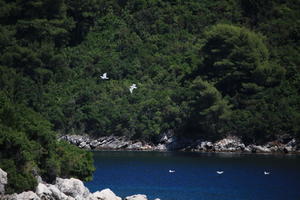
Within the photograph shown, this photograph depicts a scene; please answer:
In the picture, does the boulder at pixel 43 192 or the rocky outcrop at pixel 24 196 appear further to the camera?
the boulder at pixel 43 192

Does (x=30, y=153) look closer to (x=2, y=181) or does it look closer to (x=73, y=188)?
(x=73, y=188)

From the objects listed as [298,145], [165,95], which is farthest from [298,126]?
[165,95]

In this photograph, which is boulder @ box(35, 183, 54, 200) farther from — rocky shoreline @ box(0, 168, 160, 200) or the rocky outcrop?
the rocky outcrop

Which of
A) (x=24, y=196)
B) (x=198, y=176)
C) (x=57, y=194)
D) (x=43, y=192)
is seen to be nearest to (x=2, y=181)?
(x=24, y=196)

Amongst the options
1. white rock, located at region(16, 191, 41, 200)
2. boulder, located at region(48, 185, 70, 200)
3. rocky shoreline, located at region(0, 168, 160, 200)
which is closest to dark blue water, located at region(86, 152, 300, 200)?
rocky shoreline, located at region(0, 168, 160, 200)

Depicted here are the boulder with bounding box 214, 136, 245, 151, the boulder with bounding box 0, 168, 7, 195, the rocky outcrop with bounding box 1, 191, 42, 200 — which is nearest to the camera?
the boulder with bounding box 0, 168, 7, 195

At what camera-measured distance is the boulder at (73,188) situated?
2188 inches

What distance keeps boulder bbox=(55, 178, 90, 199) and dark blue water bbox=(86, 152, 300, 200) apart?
431 inches

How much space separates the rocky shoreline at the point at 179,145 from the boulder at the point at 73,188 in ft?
180

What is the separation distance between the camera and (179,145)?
376 feet

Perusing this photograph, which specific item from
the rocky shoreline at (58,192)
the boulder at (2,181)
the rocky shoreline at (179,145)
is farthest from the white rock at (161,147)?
the boulder at (2,181)

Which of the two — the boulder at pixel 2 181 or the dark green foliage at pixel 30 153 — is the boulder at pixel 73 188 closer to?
the dark green foliage at pixel 30 153

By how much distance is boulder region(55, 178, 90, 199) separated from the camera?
5556 cm

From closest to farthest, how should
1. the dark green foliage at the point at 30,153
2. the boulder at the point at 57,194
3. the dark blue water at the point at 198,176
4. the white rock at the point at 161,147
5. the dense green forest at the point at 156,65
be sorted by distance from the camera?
the dark green foliage at the point at 30,153
the boulder at the point at 57,194
the dark blue water at the point at 198,176
the dense green forest at the point at 156,65
the white rock at the point at 161,147
